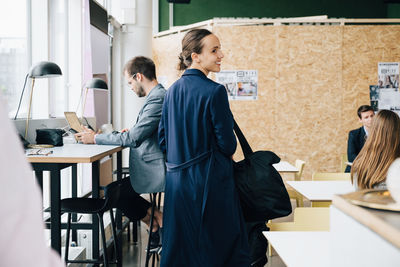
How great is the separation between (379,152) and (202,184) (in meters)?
1.09

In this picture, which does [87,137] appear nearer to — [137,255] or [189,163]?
[189,163]

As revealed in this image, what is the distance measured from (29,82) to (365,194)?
Answer: 3.28m

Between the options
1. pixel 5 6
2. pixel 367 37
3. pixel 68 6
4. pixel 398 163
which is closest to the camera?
pixel 398 163

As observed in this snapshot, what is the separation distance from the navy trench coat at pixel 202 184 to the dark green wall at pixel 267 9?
7088 mm

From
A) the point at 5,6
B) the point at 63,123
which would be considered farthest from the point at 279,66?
the point at 5,6

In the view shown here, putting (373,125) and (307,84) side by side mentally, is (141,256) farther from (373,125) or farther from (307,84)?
(307,84)

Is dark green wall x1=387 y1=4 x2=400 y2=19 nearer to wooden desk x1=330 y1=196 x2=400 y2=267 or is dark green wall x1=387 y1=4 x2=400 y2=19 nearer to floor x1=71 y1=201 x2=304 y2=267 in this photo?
floor x1=71 y1=201 x2=304 y2=267

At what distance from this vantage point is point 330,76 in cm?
647

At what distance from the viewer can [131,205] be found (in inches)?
140

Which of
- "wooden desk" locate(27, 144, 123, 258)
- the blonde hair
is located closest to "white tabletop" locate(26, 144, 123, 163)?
"wooden desk" locate(27, 144, 123, 258)

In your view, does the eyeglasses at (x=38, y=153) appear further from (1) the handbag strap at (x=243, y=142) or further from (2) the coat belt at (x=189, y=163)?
(1) the handbag strap at (x=243, y=142)

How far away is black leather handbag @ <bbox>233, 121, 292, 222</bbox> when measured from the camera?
217 cm

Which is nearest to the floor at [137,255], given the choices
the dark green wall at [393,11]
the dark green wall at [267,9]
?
the dark green wall at [267,9]

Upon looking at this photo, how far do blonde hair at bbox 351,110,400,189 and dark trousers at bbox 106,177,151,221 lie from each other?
5.80 feet
